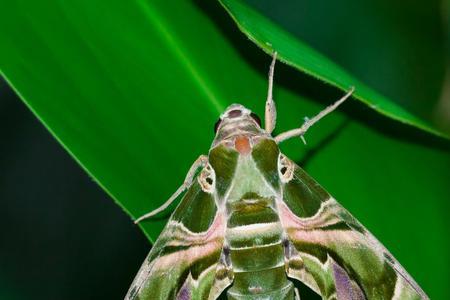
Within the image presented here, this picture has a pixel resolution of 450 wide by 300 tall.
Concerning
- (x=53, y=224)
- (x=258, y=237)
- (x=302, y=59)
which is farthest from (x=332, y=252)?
(x=53, y=224)

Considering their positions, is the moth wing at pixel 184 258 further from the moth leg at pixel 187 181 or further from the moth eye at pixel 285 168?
the moth eye at pixel 285 168

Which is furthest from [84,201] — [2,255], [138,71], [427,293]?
[427,293]

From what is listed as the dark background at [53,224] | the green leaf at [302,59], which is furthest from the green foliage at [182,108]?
the dark background at [53,224]

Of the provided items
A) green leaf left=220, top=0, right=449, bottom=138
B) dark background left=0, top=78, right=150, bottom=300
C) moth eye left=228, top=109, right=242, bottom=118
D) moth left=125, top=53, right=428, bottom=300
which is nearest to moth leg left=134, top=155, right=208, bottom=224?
moth left=125, top=53, right=428, bottom=300

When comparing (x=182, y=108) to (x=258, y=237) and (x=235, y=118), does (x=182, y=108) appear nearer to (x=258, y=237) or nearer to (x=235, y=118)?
(x=235, y=118)

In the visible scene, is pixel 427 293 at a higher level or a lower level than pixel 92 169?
lower

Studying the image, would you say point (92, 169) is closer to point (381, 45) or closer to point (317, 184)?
point (317, 184)
